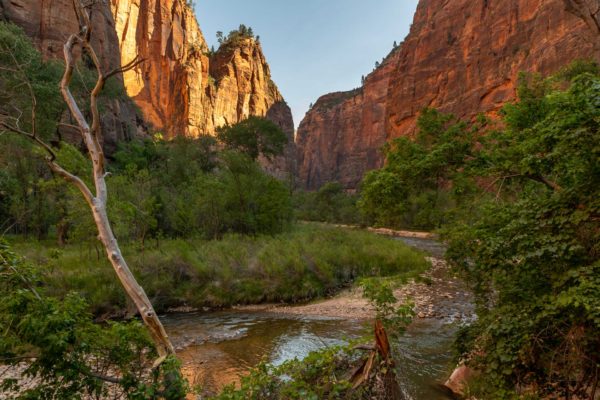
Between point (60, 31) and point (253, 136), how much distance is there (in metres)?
22.5

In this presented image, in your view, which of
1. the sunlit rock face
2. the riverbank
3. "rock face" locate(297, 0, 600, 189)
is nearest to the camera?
the riverbank

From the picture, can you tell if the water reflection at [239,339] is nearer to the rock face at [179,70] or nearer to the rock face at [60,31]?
the rock face at [60,31]

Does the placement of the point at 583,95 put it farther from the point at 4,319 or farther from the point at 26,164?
the point at 26,164

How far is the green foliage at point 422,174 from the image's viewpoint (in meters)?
7.19

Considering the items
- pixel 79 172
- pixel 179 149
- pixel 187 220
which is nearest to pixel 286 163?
pixel 179 149

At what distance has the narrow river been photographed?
7.23m

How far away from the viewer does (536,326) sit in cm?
402

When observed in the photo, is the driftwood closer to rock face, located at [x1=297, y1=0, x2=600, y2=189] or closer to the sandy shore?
the sandy shore

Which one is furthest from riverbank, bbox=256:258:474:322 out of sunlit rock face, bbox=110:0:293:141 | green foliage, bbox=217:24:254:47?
green foliage, bbox=217:24:254:47

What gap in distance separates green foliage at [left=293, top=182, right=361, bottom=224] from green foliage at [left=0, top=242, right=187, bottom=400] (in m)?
53.7

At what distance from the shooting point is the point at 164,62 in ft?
227

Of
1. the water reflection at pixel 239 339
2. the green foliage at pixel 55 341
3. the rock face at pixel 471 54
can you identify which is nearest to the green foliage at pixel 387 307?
the green foliage at pixel 55 341

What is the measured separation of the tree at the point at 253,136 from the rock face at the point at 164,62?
37.6 ft

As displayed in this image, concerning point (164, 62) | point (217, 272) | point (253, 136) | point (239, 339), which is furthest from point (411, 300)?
point (164, 62)
